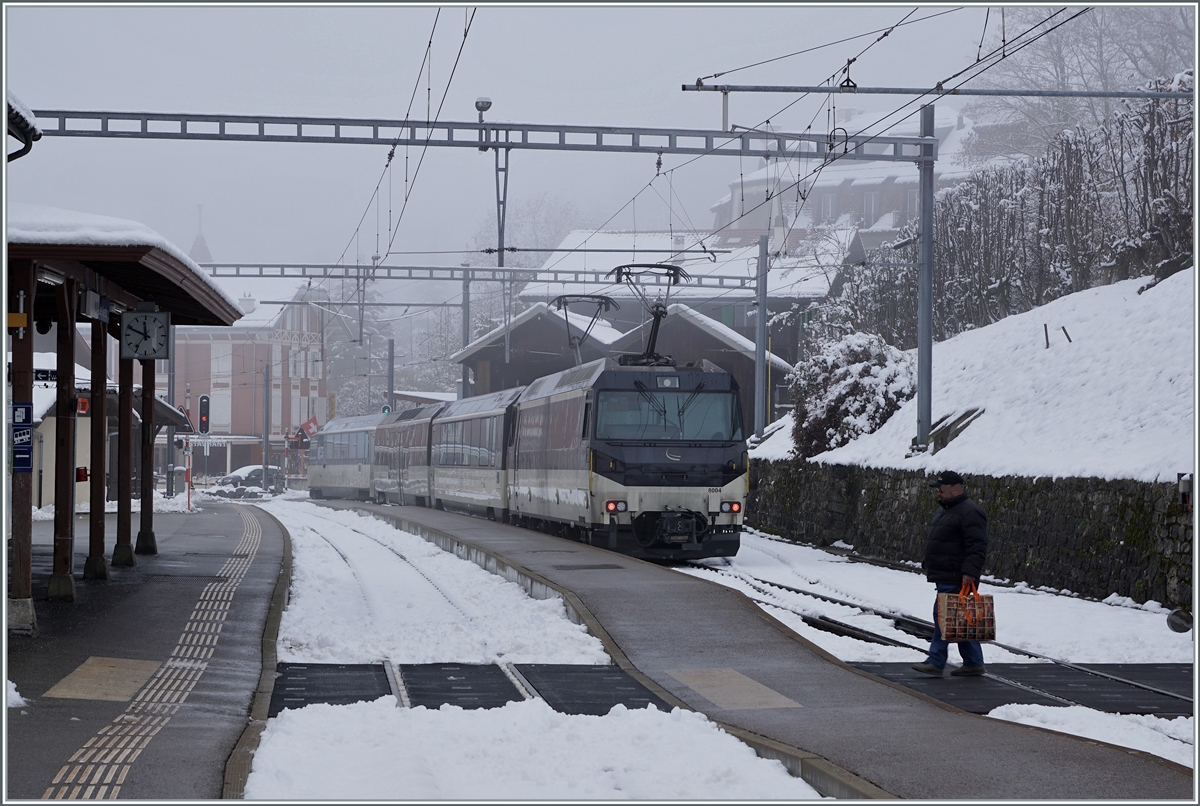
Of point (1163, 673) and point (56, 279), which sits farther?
point (56, 279)

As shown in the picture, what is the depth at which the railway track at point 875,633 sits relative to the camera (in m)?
10.6

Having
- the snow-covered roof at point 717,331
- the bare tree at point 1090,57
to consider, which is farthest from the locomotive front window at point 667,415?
the bare tree at point 1090,57

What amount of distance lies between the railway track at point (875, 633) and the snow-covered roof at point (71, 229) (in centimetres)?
760

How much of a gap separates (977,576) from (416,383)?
102m

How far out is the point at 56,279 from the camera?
42.8 feet

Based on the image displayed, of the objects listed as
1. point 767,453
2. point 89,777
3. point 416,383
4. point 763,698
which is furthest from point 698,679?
point 416,383

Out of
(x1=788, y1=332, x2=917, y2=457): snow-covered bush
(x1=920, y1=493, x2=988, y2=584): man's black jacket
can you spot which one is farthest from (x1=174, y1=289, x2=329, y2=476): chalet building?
(x1=920, y1=493, x2=988, y2=584): man's black jacket

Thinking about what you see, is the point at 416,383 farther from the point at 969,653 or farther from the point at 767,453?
the point at 969,653

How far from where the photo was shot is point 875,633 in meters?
13.6

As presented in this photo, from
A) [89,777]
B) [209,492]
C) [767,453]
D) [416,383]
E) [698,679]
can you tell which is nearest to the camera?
[89,777]

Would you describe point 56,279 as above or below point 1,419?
above

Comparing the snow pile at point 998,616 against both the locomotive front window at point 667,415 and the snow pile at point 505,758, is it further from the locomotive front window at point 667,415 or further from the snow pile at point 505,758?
the snow pile at point 505,758

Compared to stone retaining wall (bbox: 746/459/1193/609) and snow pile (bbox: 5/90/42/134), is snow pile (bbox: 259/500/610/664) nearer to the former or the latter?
snow pile (bbox: 5/90/42/134)

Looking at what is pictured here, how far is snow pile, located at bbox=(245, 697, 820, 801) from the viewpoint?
6836mm
